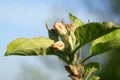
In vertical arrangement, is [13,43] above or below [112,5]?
below

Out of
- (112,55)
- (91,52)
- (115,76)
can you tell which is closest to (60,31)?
(91,52)

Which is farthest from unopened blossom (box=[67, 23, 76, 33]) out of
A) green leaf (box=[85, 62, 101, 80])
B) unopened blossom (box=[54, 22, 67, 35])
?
green leaf (box=[85, 62, 101, 80])

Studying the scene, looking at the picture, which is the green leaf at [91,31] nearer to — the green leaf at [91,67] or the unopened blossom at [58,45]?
the unopened blossom at [58,45]

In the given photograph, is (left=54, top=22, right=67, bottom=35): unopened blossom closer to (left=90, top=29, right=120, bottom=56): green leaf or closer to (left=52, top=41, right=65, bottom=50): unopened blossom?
(left=52, top=41, right=65, bottom=50): unopened blossom

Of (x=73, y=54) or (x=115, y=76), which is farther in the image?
(x=115, y=76)

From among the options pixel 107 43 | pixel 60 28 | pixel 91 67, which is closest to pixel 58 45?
pixel 60 28

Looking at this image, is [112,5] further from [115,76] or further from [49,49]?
[49,49]

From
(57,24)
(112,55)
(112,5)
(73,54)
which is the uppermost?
(112,5)
